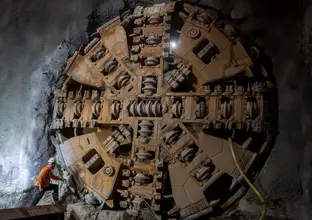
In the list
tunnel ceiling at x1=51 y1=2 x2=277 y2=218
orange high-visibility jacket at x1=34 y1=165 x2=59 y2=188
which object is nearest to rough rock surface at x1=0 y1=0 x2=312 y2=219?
tunnel ceiling at x1=51 y1=2 x2=277 y2=218

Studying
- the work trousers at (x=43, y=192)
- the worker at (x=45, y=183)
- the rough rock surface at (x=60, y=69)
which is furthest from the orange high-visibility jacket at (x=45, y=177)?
the rough rock surface at (x=60, y=69)

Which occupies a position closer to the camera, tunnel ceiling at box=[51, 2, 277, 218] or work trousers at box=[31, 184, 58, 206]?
tunnel ceiling at box=[51, 2, 277, 218]

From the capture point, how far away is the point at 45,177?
4.35 metres

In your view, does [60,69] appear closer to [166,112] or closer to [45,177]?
[45,177]

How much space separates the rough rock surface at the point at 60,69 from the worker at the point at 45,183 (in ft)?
0.62

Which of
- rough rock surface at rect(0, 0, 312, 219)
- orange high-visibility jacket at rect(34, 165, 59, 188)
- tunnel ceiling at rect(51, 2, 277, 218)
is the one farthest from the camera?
orange high-visibility jacket at rect(34, 165, 59, 188)

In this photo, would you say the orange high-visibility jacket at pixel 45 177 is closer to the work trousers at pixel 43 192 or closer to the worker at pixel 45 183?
the worker at pixel 45 183

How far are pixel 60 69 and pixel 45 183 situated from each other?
4.94 ft

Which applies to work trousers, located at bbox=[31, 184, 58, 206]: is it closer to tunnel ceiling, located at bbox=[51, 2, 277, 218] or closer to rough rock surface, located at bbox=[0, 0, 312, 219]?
rough rock surface, located at bbox=[0, 0, 312, 219]

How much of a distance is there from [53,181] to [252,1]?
126 inches

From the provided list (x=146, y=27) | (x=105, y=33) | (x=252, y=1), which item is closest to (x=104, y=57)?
(x=105, y=33)

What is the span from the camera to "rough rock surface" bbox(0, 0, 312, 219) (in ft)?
10.6

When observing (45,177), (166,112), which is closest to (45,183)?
(45,177)

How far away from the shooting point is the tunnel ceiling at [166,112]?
3.53 meters
